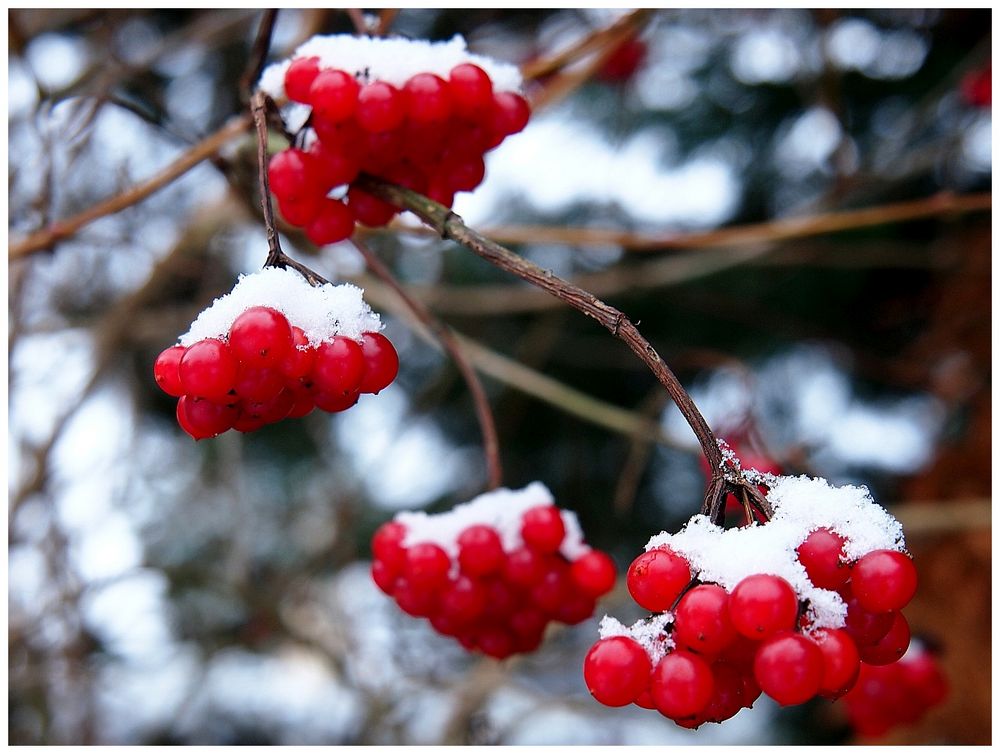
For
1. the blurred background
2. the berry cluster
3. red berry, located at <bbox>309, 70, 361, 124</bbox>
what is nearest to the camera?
red berry, located at <bbox>309, 70, 361, 124</bbox>

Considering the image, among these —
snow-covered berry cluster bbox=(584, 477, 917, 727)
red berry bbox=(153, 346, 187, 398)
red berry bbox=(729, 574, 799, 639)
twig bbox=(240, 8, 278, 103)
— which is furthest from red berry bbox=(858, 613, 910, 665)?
twig bbox=(240, 8, 278, 103)

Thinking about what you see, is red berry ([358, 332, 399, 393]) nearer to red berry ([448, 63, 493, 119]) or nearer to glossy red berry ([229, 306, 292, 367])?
glossy red berry ([229, 306, 292, 367])

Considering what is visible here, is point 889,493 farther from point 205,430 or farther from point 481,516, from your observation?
point 205,430

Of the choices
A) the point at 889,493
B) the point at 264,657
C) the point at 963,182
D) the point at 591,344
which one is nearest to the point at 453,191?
the point at 591,344

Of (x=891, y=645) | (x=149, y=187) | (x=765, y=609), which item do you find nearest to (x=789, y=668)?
(x=765, y=609)

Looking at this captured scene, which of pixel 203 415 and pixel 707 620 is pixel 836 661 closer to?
pixel 707 620

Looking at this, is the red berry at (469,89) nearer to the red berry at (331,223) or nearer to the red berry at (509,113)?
the red berry at (509,113)
